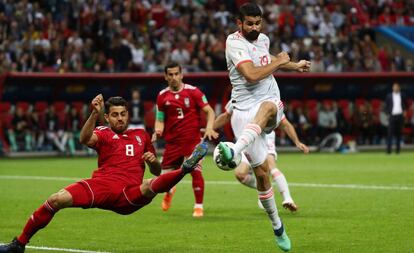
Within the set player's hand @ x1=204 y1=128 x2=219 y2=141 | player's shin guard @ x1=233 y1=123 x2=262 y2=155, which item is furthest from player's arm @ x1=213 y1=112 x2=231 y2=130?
player's shin guard @ x1=233 y1=123 x2=262 y2=155

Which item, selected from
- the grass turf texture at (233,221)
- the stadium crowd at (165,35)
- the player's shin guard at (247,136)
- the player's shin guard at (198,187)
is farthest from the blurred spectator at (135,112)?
the player's shin guard at (247,136)

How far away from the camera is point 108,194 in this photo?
10812 millimetres

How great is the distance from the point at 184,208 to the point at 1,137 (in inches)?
673

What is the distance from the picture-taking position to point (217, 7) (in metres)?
40.4

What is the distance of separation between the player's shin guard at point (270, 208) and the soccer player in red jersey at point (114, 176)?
1.30 meters

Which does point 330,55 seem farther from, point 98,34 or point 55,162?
point 55,162

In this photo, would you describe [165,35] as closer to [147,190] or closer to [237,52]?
[237,52]

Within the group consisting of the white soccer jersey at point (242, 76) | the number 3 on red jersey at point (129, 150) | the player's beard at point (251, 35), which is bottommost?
the number 3 on red jersey at point (129, 150)

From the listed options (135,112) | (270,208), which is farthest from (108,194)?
(135,112)

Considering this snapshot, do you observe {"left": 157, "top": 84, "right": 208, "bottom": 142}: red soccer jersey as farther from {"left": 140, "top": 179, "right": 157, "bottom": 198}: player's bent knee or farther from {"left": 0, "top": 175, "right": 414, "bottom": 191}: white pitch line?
{"left": 140, "top": 179, "right": 157, "bottom": 198}: player's bent knee

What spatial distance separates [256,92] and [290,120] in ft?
83.4

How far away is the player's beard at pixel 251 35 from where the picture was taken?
11750mm

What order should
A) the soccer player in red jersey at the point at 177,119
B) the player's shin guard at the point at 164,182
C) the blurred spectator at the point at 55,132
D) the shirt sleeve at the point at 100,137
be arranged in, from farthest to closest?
the blurred spectator at the point at 55,132
the soccer player in red jersey at the point at 177,119
the shirt sleeve at the point at 100,137
the player's shin guard at the point at 164,182

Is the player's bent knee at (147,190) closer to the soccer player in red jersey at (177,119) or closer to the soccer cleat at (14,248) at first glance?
the soccer cleat at (14,248)
